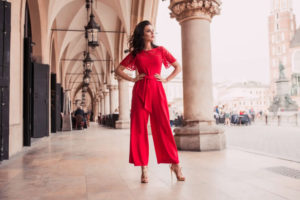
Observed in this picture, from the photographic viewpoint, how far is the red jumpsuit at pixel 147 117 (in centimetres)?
300

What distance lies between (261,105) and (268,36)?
18.0m

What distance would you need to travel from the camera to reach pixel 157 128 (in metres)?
3.06

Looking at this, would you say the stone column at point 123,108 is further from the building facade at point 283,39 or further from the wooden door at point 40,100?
the building facade at point 283,39

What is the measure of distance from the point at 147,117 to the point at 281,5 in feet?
235

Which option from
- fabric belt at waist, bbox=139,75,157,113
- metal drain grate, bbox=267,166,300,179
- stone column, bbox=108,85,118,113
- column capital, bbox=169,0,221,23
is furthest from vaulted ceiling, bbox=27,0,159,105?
metal drain grate, bbox=267,166,300,179

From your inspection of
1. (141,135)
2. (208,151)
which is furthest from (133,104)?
(208,151)

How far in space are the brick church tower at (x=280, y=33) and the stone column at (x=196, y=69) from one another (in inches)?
2407

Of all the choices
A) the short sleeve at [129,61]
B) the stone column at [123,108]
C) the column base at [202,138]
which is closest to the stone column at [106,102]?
the stone column at [123,108]

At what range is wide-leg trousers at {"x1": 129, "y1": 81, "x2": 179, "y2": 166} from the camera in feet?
9.85

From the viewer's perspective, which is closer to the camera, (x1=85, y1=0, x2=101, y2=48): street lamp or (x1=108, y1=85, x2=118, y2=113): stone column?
(x1=85, y1=0, x2=101, y2=48): street lamp

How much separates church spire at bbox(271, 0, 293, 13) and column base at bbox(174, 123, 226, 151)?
6824 centimetres

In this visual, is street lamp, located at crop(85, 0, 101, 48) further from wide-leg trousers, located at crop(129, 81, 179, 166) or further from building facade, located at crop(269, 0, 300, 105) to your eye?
building facade, located at crop(269, 0, 300, 105)

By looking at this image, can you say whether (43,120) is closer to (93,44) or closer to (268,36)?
(93,44)

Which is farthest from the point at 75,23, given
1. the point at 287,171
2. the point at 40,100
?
the point at 287,171
